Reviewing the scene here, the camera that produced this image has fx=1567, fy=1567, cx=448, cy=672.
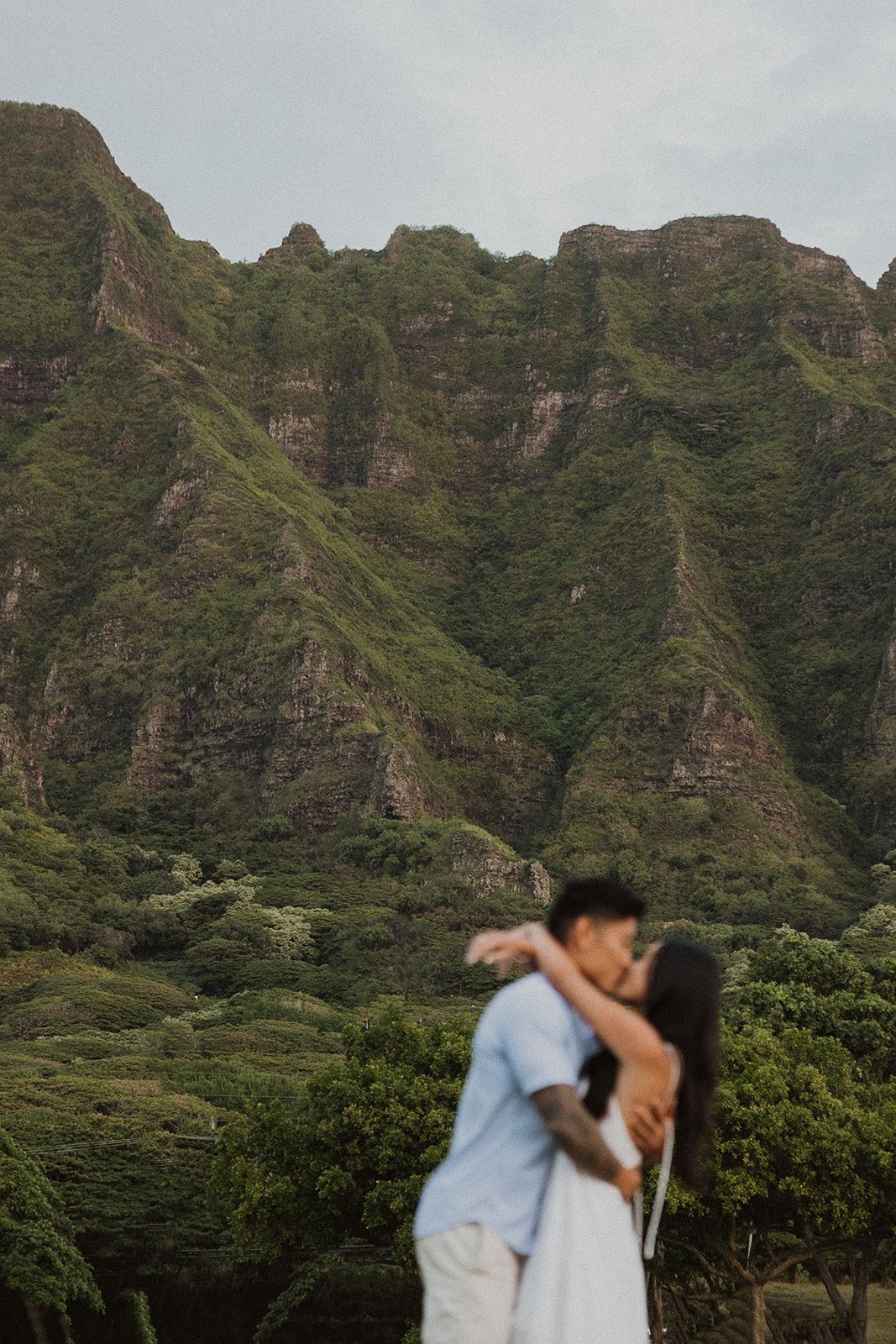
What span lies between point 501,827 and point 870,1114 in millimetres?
114936

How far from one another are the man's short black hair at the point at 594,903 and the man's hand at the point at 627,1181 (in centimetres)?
85

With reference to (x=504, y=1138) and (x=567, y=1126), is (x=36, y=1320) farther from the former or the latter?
(x=567, y=1126)

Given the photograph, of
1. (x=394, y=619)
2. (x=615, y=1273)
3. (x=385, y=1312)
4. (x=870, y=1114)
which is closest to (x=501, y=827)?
(x=394, y=619)

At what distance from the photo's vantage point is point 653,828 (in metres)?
124

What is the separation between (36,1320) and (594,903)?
28.6 m

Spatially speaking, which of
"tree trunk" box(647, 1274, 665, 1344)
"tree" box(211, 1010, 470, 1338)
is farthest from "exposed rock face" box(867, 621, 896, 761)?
"tree trunk" box(647, 1274, 665, 1344)

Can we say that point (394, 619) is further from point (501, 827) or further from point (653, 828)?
point (653, 828)

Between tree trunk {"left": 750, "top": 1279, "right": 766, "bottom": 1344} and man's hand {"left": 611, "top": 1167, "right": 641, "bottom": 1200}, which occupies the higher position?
man's hand {"left": 611, "top": 1167, "right": 641, "bottom": 1200}

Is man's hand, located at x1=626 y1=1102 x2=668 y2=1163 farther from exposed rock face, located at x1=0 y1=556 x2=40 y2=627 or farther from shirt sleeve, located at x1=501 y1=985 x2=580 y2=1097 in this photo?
exposed rock face, located at x1=0 y1=556 x2=40 y2=627

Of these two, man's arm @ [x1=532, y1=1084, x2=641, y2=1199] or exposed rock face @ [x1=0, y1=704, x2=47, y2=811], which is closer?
man's arm @ [x1=532, y1=1084, x2=641, y2=1199]

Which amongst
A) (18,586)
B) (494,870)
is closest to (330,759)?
(494,870)

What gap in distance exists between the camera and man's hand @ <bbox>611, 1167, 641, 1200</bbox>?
565 centimetres

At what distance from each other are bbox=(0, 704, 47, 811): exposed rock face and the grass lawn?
88376 mm

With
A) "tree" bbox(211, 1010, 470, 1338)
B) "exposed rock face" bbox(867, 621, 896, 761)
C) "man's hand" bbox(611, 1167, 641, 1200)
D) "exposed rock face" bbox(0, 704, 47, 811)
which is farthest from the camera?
"exposed rock face" bbox(867, 621, 896, 761)
